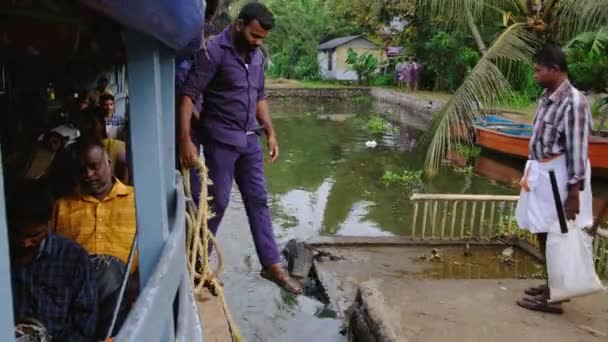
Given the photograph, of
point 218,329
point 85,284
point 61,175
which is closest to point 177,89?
point 61,175

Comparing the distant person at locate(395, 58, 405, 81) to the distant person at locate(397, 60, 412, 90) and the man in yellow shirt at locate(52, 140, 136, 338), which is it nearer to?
the distant person at locate(397, 60, 412, 90)

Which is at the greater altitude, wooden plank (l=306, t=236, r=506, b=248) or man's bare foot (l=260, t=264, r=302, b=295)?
man's bare foot (l=260, t=264, r=302, b=295)

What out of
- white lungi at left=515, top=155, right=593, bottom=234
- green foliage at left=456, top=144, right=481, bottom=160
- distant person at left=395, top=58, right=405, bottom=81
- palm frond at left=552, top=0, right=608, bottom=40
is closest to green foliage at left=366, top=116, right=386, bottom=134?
green foliage at left=456, top=144, right=481, bottom=160

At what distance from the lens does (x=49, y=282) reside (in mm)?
2217

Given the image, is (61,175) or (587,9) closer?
(61,175)

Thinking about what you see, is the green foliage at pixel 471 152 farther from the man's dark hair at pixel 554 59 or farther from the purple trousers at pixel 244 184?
the purple trousers at pixel 244 184

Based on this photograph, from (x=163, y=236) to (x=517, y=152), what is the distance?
13486 mm

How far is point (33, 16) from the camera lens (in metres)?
2.00

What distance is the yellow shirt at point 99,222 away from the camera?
274cm

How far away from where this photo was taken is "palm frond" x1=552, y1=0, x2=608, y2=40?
7223 mm

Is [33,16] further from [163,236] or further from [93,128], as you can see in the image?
[93,128]

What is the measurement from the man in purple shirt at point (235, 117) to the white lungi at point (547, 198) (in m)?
1.69

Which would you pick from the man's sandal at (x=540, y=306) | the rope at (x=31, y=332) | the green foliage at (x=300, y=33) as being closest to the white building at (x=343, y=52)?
the green foliage at (x=300, y=33)

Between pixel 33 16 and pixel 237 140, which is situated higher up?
pixel 33 16
